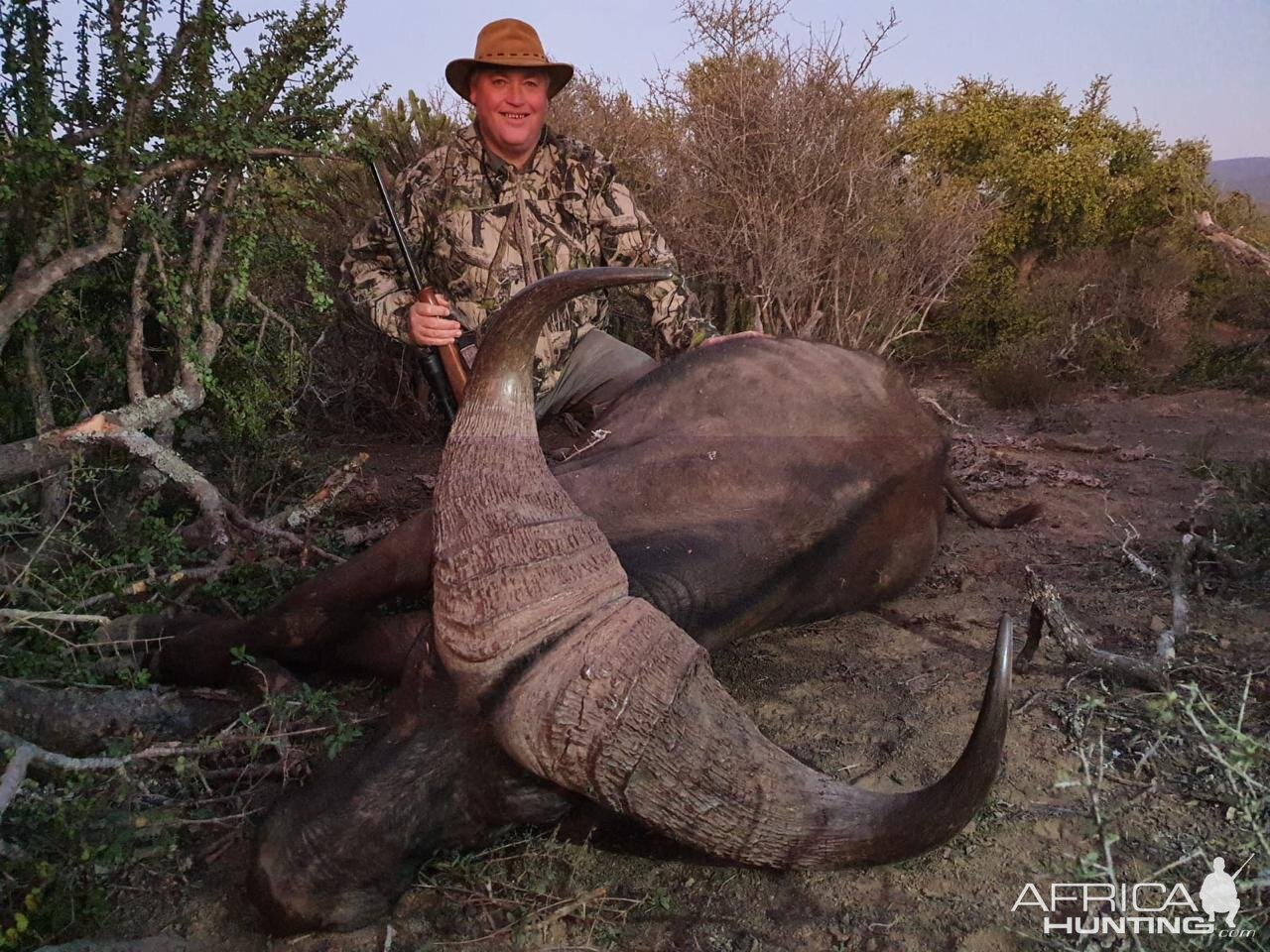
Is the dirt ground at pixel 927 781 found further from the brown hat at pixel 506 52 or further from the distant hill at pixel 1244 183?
the distant hill at pixel 1244 183

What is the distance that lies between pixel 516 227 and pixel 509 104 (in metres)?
0.63

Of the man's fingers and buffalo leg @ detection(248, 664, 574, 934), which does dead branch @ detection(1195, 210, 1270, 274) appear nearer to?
the man's fingers

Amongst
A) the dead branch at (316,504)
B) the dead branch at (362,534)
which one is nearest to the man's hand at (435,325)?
the dead branch at (316,504)

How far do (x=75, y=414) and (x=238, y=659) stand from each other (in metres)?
1.61

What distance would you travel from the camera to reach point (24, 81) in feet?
9.96

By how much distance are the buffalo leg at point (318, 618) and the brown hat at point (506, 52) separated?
2.87 meters

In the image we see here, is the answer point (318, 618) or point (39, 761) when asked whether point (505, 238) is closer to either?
point (318, 618)

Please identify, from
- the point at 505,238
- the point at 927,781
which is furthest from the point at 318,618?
the point at 505,238

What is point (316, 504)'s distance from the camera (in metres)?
4.14

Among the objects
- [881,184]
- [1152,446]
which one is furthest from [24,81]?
[1152,446]

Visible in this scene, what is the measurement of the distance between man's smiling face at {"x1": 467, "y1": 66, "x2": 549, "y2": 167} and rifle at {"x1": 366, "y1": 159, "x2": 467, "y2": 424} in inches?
32.9

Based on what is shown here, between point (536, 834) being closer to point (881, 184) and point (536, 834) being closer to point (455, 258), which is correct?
point (455, 258)

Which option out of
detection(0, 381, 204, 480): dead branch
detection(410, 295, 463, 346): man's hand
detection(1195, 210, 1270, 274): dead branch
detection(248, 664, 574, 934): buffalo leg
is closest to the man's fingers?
detection(410, 295, 463, 346): man's hand

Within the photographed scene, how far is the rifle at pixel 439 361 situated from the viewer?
4238 mm
